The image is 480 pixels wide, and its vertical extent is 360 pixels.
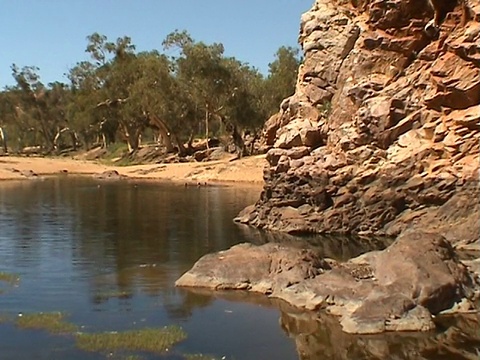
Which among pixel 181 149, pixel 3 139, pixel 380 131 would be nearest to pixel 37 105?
pixel 3 139

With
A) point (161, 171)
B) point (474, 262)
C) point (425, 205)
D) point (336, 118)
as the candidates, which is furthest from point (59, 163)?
point (474, 262)

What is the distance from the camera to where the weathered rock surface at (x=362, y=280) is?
1559cm

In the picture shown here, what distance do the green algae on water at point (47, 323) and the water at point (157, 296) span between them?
27 cm

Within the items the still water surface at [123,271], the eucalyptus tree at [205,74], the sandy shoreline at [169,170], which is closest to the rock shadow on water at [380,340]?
the still water surface at [123,271]

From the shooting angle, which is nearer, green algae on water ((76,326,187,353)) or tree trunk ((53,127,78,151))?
green algae on water ((76,326,187,353))

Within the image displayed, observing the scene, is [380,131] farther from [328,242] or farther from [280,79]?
[280,79]

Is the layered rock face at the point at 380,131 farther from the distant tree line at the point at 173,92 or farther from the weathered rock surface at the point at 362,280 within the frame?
the distant tree line at the point at 173,92

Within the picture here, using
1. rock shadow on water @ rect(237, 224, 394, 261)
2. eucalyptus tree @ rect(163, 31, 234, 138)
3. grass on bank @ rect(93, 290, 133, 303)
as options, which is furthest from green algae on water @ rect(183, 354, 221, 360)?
eucalyptus tree @ rect(163, 31, 234, 138)

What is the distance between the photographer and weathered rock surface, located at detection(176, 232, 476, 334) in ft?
51.1

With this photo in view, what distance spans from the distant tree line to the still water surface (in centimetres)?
2817

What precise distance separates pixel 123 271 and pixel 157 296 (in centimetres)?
384

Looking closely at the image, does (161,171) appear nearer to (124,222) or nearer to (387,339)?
(124,222)

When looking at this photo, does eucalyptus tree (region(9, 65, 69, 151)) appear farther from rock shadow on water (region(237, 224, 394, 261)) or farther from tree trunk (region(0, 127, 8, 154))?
rock shadow on water (region(237, 224, 394, 261))

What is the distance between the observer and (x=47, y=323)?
622 inches
